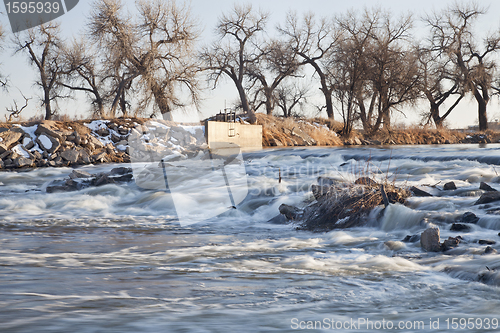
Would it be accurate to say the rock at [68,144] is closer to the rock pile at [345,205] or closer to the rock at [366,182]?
the rock pile at [345,205]

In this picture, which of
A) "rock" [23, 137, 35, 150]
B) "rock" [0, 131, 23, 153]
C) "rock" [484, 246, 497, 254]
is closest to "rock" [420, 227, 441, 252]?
"rock" [484, 246, 497, 254]

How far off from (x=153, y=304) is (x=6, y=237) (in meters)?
3.52

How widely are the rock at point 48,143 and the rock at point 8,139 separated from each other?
0.79m

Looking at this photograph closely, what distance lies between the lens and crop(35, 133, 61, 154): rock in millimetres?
17844

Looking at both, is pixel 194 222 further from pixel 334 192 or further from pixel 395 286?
pixel 395 286

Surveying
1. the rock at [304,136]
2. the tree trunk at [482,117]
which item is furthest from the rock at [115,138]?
the tree trunk at [482,117]

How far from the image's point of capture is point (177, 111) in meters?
29.2

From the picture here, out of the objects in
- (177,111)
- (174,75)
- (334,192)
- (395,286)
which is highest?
(174,75)

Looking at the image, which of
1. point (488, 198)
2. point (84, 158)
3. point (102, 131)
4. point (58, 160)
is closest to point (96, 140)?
point (102, 131)

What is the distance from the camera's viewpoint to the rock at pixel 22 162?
54.2ft

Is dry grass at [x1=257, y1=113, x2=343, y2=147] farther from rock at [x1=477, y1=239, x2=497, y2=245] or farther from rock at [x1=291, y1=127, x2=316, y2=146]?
rock at [x1=477, y1=239, x2=497, y2=245]

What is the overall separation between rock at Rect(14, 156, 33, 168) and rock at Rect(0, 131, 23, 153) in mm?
835

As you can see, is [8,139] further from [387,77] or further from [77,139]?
[387,77]

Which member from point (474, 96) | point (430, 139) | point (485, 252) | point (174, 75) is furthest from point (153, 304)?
point (474, 96)
